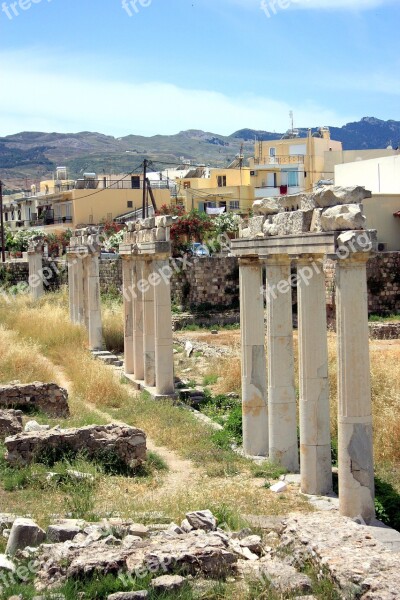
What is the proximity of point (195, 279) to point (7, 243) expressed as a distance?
26279 mm

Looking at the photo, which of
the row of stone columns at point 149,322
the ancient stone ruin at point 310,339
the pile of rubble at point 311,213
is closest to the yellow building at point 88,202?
the row of stone columns at point 149,322

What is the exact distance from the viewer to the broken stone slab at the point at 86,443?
40.2 feet

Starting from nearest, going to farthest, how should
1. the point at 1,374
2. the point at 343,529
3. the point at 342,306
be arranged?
the point at 343,529 < the point at 342,306 < the point at 1,374

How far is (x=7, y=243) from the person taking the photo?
59.4m

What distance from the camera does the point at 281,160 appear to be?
2704 inches

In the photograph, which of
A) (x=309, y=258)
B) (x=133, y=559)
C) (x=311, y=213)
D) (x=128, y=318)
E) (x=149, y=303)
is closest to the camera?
(x=133, y=559)

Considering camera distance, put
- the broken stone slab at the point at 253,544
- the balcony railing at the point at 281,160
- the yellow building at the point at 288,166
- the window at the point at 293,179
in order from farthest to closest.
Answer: the balcony railing at the point at 281,160 → the window at the point at 293,179 → the yellow building at the point at 288,166 → the broken stone slab at the point at 253,544

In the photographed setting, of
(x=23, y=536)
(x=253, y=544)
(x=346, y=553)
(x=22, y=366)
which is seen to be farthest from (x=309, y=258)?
(x=22, y=366)

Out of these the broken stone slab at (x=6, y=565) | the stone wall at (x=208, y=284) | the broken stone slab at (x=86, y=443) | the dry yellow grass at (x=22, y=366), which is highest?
the stone wall at (x=208, y=284)

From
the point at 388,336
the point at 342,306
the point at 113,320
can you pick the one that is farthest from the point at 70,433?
the point at 388,336

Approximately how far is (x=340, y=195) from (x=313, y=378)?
2580mm

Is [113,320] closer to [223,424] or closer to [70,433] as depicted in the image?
[223,424]

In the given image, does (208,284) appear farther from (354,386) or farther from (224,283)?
(354,386)

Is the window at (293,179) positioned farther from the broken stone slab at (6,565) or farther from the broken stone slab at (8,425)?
the broken stone slab at (6,565)
